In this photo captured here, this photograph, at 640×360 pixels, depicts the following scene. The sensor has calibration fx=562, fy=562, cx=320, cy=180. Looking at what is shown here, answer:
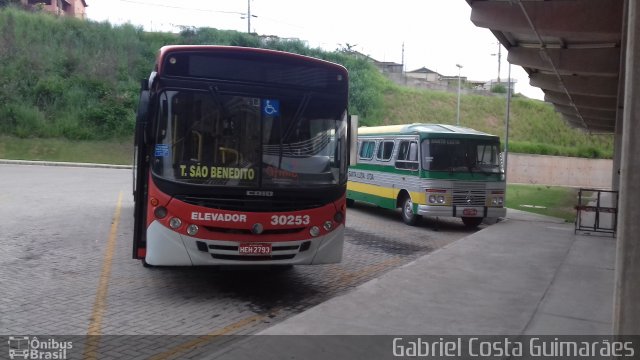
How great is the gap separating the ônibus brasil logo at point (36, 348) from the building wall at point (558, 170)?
41274mm

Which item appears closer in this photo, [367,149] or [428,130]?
[428,130]

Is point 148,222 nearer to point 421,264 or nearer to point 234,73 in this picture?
point 234,73

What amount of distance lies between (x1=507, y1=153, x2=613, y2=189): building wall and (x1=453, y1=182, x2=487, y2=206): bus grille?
30.1 metres

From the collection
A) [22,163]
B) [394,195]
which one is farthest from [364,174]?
[22,163]

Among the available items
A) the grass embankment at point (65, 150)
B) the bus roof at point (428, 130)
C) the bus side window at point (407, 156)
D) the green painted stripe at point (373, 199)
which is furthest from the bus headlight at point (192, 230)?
the grass embankment at point (65, 150)

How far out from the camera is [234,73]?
708cm

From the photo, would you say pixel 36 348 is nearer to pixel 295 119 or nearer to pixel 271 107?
pixel 271 107

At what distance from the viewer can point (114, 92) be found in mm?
43031

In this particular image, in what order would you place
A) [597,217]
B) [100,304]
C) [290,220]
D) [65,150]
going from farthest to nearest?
[65,150] < [597,217] < [290,220] < [100,304]

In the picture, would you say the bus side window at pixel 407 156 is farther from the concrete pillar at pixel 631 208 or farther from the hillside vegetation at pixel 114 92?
the hillside vegetation at pixel 114 92

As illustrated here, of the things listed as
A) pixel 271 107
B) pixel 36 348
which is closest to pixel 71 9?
pixel 271 107

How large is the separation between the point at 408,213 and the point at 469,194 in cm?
172

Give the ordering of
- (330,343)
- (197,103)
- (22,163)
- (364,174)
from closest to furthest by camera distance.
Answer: (330,343) < (197,103) < (364,174) < (22,163)

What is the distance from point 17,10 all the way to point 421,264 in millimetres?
49207
